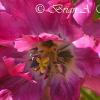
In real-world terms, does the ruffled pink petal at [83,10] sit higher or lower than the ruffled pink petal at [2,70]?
higher

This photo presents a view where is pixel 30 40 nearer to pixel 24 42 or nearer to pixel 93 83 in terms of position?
pixel 24 42

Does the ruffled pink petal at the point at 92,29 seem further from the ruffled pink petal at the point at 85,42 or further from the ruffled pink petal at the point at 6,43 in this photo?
the ruffled pink petal at the point at 6,43

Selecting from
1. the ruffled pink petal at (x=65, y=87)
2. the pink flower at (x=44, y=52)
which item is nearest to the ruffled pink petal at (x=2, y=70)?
the pink flower at (x=44, y=52)

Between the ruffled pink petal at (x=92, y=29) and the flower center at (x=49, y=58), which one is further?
the flower center at (x=49, y=58)

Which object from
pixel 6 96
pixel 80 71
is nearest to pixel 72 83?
pixel 80 71

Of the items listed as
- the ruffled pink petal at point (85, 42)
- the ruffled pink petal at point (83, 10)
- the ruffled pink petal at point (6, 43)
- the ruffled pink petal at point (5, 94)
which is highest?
the ruffled pink petal at point (83, 10)

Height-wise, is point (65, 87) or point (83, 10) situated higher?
point (83, 10)

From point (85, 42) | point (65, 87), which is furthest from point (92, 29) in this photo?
point (65, 87)
